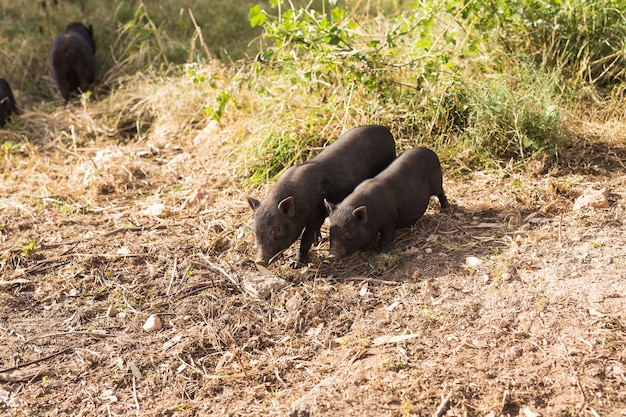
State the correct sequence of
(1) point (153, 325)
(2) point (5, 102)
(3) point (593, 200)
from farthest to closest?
(2) point (5, 102), (3) point (593, 200), (1) point (153, 325)

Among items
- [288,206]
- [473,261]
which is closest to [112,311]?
[288,206]

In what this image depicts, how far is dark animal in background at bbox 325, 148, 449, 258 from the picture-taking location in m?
4.51

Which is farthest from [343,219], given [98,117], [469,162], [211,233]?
[98,117]

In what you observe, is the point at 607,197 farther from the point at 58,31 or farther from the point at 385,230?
the point at 58,31

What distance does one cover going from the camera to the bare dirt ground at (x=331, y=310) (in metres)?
3.42

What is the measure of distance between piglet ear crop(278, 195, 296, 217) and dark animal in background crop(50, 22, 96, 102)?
4.80 metres

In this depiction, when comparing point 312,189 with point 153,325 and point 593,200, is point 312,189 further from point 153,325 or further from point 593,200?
point 593,200

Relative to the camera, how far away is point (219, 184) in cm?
605

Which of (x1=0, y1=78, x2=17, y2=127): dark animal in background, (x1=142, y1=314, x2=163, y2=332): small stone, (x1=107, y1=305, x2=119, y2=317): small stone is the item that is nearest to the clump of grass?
(x1=142, y1=314, x2=163, y2=332): small stone

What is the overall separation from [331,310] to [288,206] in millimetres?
822

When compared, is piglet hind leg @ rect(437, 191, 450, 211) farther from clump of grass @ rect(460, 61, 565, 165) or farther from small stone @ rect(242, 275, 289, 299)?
small stone @ rect(242, 275, 289, 299)

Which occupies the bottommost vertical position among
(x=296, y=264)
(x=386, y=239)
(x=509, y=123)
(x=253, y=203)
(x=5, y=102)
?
(x=5, y=102)

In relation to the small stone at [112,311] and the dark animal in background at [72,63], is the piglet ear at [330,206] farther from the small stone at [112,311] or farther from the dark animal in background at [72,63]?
the dark animal in background at [72,63]

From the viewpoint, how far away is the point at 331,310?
4.16m
